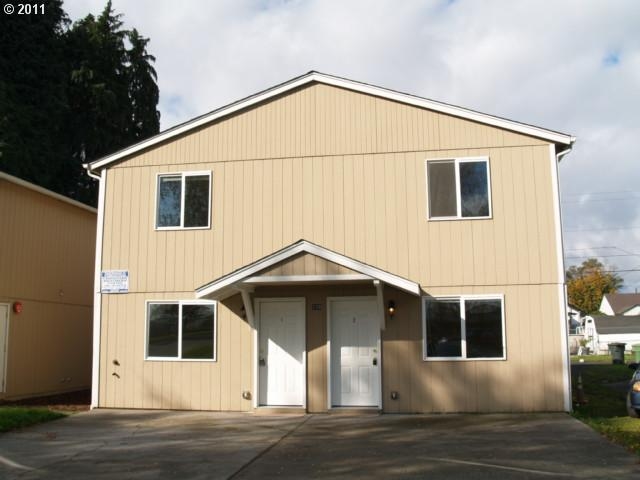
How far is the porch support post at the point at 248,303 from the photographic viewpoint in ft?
42.0

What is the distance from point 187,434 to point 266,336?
3.06 metres

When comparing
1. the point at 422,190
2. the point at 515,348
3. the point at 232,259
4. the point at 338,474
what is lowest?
the point at 338,474

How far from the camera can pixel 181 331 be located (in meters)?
13.6

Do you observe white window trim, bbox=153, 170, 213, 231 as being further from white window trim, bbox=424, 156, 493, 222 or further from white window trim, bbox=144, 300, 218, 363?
white window trim, bbox=424, 156, 493, 222

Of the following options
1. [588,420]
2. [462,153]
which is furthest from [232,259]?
[588,420]

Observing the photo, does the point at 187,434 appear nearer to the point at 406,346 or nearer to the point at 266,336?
the point at 266,336

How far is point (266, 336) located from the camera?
1338 cm

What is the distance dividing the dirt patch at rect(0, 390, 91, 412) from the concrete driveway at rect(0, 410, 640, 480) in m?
1.60

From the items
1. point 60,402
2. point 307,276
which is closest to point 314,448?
point 307,276

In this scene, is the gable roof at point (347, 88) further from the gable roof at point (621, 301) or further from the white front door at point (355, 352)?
the gable roof at point (621, 301)

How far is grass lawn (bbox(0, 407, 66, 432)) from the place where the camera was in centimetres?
1145

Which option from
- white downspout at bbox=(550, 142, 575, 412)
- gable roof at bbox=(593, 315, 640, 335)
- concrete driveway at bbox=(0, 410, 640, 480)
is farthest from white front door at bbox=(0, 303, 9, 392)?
gable roof at bbox=(593, 315, 640, 335)

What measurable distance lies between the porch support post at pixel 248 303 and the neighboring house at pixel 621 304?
6657cm

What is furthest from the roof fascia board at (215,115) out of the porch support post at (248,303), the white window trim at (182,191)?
the porch support post at (248,303)
